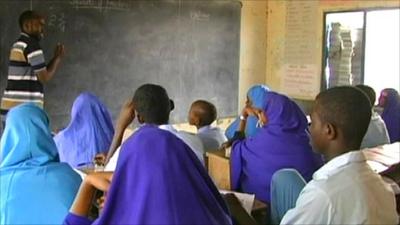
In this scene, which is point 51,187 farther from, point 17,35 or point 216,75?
point 216,75

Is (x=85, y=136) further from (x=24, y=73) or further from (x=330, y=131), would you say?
(x=330, y=131)

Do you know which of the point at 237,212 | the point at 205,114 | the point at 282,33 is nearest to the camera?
the point at 237,212

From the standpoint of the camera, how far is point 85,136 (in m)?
3.41

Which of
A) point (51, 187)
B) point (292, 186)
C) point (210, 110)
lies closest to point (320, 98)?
point (292, 186)

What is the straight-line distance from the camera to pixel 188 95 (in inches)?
232

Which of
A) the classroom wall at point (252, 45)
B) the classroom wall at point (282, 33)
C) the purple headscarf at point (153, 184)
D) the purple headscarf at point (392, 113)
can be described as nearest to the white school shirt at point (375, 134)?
the purple headscarf at point (392, 113)

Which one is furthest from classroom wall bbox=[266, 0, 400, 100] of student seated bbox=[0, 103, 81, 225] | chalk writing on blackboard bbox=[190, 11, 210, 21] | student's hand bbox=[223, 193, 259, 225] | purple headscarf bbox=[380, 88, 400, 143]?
student seated bbox=[0, 103, 81, 225]

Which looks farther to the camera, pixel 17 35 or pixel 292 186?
pixel 17 35

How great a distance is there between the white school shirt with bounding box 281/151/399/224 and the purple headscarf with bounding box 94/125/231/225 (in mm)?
318

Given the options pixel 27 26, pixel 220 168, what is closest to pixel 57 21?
pixel 27 26

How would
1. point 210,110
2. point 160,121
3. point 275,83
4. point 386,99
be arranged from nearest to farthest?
point 160,121
point 210,110
point 386,99
point 275,83

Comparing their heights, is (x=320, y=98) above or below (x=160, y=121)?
above

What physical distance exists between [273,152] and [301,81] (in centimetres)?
394

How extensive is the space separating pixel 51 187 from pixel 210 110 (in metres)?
2.11
